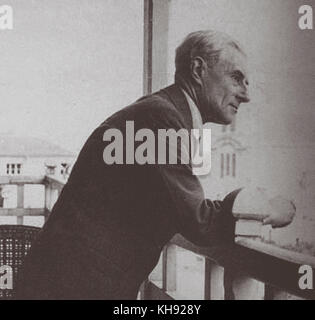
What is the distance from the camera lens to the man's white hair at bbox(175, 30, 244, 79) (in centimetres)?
158

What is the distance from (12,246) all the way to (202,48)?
86 centimetres

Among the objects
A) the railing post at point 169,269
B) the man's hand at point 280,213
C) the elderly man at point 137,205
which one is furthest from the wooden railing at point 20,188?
the man's hand at point 280,213

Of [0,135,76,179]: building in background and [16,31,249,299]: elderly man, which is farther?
[0,135,76,179]: building in background

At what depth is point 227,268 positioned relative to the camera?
59.5 inches

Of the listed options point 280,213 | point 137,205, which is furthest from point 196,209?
point 280,213

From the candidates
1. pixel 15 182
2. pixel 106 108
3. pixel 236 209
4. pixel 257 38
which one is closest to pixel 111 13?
pixel 106 108

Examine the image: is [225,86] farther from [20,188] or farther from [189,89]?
[20,188]

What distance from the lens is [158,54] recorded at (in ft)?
5.79

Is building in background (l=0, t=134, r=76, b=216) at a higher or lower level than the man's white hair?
lower

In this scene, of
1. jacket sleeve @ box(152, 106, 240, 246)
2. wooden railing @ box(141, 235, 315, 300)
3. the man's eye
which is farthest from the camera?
the man's eye

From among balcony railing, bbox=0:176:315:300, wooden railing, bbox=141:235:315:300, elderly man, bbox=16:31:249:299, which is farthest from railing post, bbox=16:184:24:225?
wooden railing, bbox=141:235:315:300

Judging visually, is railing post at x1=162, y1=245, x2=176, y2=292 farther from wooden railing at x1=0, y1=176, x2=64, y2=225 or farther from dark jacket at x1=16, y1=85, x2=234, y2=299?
wooden railing at x1=0, y1=176, x2=64, y2=225
